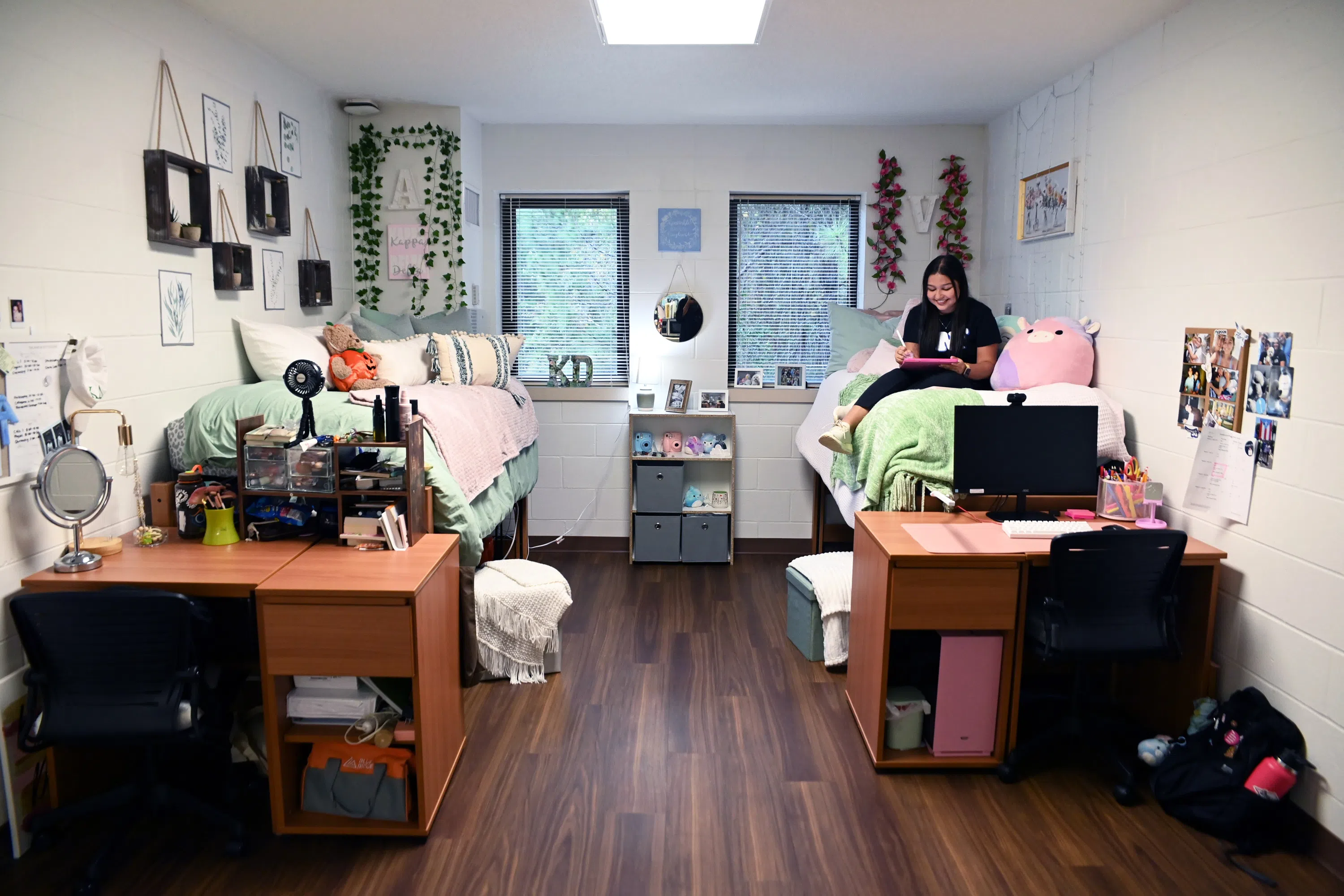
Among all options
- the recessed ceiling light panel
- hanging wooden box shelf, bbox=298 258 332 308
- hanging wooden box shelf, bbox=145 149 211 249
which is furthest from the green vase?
the recessed ceiling light panel

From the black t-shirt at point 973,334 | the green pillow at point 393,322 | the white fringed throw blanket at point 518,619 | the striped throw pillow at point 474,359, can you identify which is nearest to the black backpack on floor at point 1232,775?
the black t-shirt at point 973,334

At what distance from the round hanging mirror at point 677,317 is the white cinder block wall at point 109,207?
7.21 feet

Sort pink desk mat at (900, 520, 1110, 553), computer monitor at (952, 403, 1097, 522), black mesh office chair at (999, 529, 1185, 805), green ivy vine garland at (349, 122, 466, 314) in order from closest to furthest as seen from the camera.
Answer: black mesh office chair at (999, 529, 1185, 805) < pink desk mat at (900, 520, 1110, 553) < computer monitor at (952, 403, 1097, 522) < green ivy vine garland at (349, 122, 466, 314)

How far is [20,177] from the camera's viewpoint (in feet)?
7.63

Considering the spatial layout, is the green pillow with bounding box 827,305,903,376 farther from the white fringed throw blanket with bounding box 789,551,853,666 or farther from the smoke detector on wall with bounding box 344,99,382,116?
the smoke detector on wall with bounding box 344,99,382,116

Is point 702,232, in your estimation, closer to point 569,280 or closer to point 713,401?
point 569,280

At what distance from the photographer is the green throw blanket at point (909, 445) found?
3229 millimetres

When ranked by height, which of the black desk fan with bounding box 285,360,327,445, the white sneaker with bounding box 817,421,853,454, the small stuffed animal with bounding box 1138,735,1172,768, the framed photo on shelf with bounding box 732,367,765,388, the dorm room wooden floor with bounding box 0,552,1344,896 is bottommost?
the dorm room wooden floor with bounding box 0,552,1344,896

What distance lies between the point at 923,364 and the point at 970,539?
3.99 feet

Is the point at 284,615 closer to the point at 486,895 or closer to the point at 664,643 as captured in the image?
the point at 486,895

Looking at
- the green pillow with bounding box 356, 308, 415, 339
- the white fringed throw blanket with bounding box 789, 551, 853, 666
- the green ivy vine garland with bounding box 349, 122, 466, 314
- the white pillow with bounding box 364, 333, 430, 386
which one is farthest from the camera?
the green ivy vine garland with bounding box 349, 122, 466, 314

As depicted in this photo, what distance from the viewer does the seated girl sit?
3.74 metres

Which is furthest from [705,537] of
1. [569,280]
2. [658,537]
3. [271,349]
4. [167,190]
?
[167,190]

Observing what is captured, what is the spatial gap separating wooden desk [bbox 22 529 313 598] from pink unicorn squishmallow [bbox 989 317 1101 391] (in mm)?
2780
